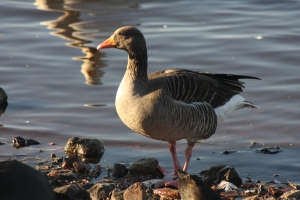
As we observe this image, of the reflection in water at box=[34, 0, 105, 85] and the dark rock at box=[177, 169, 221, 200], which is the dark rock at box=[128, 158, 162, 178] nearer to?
the dark rock at box=[177, 169, 221, 200]

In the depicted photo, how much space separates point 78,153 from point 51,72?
4.00m

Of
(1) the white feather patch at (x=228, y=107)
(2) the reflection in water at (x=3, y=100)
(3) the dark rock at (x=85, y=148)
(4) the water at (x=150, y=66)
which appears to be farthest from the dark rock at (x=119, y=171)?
(2) the reflection in water at (x=3, y=100)

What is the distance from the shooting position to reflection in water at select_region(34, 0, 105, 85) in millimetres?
11628

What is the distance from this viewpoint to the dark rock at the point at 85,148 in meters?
7.88

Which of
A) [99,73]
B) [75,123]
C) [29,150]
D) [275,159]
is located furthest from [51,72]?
[275,159]

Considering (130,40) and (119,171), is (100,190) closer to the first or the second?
(119,171)

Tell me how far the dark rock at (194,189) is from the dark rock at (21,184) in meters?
1.24

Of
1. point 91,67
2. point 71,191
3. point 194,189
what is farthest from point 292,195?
point 91,67

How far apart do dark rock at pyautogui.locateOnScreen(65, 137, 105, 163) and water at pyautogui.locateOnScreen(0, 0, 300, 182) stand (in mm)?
147

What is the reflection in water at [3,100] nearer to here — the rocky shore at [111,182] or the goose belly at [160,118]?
the rocky shore at [111,182]

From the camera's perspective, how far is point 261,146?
27.7 feet

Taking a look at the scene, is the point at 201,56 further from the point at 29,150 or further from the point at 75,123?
the point at 29,150

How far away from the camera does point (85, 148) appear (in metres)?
7.88

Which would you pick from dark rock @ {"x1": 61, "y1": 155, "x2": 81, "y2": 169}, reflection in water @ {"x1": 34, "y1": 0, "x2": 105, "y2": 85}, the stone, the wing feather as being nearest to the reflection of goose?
reflection in water @ {"x1": 34, "y1": 0, "x2": 105, "y2": 85}
